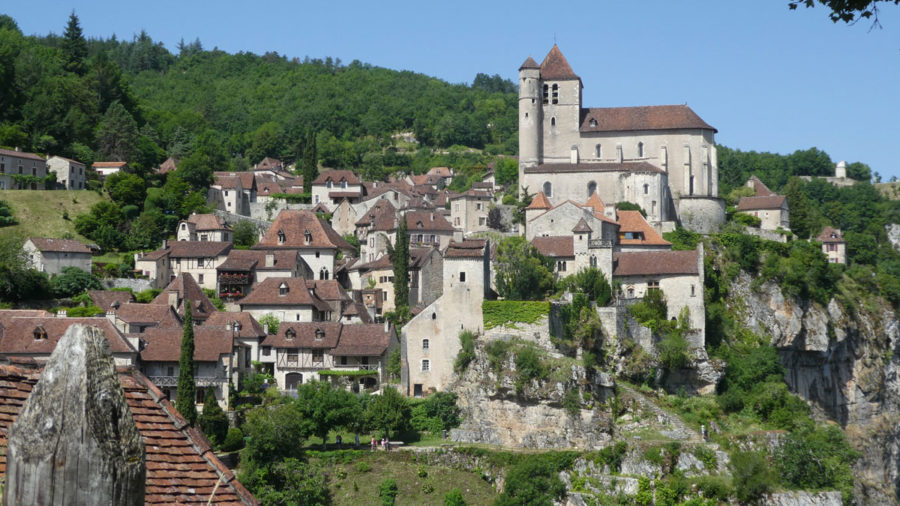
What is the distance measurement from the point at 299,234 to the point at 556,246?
19807 mm

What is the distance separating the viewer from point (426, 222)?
7694cm

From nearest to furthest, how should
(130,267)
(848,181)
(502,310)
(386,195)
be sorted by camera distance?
(502,310), (130,267), (386,195), (848,181)

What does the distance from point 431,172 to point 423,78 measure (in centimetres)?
6574

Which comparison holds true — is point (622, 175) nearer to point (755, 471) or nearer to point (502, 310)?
point (502, 310)

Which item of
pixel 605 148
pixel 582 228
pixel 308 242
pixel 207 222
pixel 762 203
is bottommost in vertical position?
pixel 308 242

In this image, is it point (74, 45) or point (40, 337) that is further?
point (74, 45)

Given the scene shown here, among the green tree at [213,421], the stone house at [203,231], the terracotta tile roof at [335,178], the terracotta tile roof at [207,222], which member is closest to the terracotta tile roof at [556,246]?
the green tree at [213,421]

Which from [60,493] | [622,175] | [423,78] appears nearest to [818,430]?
[622,175]

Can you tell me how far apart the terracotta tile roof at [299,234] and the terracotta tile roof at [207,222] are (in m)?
4.34

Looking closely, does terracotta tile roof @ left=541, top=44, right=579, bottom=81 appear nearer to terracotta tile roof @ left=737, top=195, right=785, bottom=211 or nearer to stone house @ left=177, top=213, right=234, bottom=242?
terracotta tile roof @ left=737, top=195, right=785, bottom=211

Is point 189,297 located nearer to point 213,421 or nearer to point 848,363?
point 213,421

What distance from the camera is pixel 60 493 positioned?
4090 millimetres

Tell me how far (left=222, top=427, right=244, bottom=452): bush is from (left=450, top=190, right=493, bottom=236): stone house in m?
35.3

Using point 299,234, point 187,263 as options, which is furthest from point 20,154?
point 299,234
